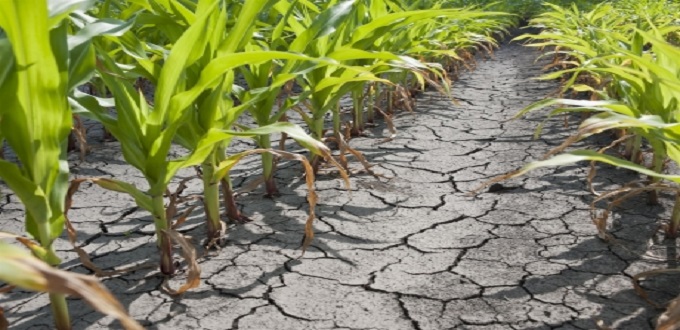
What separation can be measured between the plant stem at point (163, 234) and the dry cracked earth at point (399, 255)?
37mm

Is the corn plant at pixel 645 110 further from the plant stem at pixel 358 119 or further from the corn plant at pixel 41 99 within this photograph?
the plant stem at pixel 358 119

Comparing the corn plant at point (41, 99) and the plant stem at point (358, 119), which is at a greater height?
the corn plant at point (41, 99)

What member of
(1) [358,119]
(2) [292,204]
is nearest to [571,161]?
(2) [292,204]

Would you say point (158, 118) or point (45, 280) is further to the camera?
point (158, 118)

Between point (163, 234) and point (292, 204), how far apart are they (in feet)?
2.05

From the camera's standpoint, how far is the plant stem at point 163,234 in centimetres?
152

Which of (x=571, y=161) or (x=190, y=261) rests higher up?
(x=571, y=161)

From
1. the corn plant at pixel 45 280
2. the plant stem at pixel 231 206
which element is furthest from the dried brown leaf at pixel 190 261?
the corn plant at pixel 45 280

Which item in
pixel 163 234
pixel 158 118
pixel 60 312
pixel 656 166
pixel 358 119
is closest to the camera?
pixel 60 312

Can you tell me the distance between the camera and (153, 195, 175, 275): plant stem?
Result: 59.7 inches

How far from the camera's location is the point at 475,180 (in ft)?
7.91

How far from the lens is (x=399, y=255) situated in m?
1.78

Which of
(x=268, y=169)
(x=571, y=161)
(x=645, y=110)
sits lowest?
(x=268, y=169)

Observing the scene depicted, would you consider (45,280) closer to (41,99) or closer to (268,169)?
(41,99)
